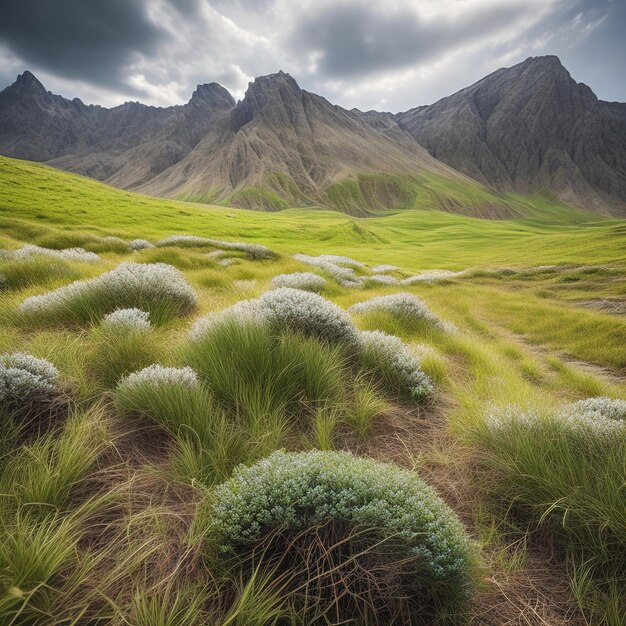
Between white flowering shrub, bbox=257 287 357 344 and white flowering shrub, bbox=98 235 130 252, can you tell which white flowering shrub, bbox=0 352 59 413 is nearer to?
white flowering shrub, bbox=257 287 357 344

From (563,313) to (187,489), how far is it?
684 inches

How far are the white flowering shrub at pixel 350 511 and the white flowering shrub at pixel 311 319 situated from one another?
8.25 ft

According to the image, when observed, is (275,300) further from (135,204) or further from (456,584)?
(135,204)

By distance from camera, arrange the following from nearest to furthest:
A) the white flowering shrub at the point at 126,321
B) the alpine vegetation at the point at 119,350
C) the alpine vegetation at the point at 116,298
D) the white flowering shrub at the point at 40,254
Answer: the alpine vegetation at the point at 119,350
the white flowering shrub at the point at 126,321
the alpine vegetation at the point at 116,298
the white flowering shrub at the point at 40,254

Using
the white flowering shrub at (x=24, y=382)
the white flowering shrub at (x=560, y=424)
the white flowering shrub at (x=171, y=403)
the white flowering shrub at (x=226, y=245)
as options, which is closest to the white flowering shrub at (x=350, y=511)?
the white flowering shrub at (x=171, y=403)

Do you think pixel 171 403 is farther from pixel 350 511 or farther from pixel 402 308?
pixel 402 308

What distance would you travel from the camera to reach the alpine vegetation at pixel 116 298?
4.84 metres

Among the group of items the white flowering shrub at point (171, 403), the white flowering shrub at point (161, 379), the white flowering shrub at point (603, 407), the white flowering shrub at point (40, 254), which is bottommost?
the white flowering shrub at point (603, 407)

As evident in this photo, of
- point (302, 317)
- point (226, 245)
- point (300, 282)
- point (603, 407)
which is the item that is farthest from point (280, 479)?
point (226, 245)

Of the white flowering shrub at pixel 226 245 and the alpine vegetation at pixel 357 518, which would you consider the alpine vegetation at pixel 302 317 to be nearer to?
the alpine vegetation at pixel 357 518

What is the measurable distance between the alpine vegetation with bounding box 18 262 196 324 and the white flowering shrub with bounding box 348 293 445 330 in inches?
160

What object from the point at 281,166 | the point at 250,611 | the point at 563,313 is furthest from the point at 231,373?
the point at 281,166

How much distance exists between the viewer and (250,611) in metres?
1.49

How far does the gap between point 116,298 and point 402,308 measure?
5991 mm
